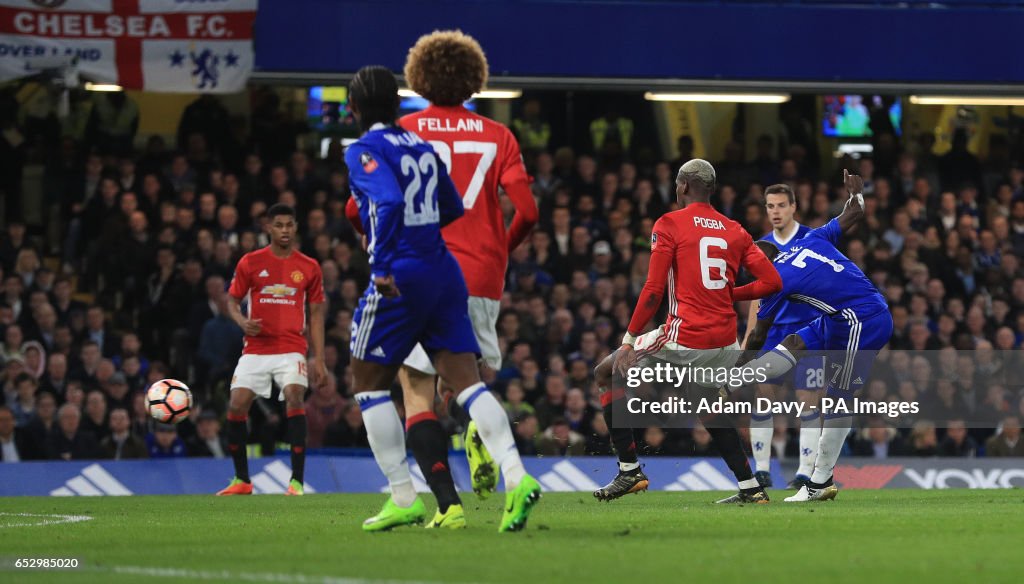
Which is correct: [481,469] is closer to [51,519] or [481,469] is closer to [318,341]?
[51,519]

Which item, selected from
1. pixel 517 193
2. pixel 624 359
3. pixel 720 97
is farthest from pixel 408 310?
pixel 720 97

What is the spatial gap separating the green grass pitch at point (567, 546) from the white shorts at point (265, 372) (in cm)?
346

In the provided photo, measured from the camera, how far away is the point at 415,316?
768 cm

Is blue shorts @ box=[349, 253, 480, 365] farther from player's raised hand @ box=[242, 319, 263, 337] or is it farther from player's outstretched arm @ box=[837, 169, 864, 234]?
player's raised hand @ box=[242, 319, 263, 337]

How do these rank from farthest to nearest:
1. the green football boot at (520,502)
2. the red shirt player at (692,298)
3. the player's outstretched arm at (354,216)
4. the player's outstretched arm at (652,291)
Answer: the red shirt player at (692,298)
the player's outstretched arm at (652,291)
the player's outstretched arm at (354,216)
the green football boot at (520,502)

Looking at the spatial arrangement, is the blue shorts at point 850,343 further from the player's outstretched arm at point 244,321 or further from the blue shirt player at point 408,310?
the player's outstretched arm at point 244,321

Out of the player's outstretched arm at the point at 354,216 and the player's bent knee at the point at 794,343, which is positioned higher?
the player's outstretched arm at the point at 354,216

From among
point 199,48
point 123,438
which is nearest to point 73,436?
point 123,438

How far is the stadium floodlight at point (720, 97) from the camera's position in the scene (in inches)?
872

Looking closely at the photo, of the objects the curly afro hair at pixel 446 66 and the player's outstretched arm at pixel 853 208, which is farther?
the player's outstretched arm at pixel 853 208

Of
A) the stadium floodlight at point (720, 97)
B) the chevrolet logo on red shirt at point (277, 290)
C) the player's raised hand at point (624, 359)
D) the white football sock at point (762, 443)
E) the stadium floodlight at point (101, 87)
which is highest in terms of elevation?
the stadium floodlight at point (101, 87)

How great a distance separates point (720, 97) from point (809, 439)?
10763mm

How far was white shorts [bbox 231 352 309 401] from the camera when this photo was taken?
1457cm

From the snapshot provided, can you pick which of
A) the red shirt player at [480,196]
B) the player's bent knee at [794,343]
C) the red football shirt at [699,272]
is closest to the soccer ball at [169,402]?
the red football shirt at [699,272]
